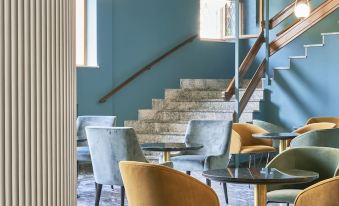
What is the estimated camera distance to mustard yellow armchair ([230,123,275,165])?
7.56m

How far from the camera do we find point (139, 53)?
9961mm

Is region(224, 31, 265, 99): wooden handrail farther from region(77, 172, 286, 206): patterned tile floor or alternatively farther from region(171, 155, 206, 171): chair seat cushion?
region(171, 155, 206, 171): chair seat cushion

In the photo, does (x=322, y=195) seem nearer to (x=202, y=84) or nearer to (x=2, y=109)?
(x=2, y=109)

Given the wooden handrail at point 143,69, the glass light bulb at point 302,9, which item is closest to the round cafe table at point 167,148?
the glass light bulb at point 302,9

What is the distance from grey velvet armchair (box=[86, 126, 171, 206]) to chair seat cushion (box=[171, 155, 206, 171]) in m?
0.94

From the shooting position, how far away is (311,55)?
8914mm

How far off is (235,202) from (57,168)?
4448 mm

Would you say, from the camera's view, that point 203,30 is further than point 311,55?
Yes

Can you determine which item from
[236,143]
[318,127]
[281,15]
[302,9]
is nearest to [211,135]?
[236,143]

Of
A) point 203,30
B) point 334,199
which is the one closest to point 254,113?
point 203,30

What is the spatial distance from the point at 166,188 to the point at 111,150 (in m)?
1.97

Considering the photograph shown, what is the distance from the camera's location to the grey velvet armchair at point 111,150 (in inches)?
209

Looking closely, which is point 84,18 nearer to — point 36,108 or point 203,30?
point 203,30

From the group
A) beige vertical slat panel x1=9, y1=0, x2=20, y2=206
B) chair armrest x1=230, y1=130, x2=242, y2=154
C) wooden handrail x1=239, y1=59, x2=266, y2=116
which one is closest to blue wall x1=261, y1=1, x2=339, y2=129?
wooden handrail x1=239, y1=59, x2=266, y2=116
